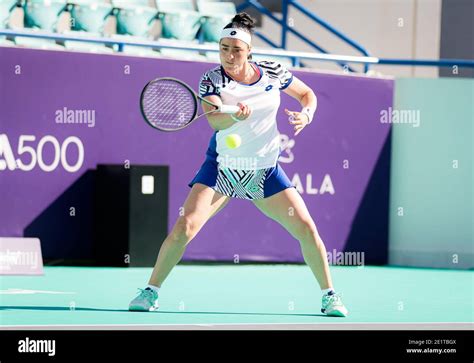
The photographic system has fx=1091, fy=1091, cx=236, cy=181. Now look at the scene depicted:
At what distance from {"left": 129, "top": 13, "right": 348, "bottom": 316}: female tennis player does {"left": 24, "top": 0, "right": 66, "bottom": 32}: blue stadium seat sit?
5.10m

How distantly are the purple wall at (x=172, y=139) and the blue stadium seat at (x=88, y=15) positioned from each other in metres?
1.79

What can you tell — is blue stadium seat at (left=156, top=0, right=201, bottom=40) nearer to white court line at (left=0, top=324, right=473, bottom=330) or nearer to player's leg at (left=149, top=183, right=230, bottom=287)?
player's leg at (left=149, top=183, right=230, bottom=287)

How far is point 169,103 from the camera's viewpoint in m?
6.57

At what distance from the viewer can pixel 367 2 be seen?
1619 centimetres

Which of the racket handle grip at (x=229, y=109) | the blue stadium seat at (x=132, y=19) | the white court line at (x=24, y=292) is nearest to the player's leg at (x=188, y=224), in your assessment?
the racket handle grip at (x=229, y=109)

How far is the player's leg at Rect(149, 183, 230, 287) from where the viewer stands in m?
6.55

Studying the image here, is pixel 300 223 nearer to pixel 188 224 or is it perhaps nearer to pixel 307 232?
pixel 307 232

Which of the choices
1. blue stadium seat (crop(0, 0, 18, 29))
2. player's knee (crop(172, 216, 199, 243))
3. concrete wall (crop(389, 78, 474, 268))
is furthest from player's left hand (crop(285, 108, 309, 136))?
blue stadium seat (crop(0, 0, 18, 29))

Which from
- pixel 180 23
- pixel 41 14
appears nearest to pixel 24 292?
pixel 41 14

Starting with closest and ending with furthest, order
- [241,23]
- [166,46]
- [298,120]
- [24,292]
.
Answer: [298,120]
[241,23]
[24,292]
[166,46]

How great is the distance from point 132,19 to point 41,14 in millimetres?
1255
